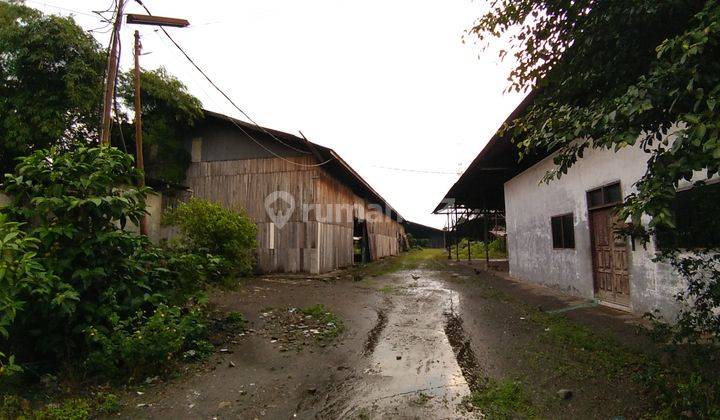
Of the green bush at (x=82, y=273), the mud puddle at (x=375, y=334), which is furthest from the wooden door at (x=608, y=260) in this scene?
the green bush at (x=82, y=273)

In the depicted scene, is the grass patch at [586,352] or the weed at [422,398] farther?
the grass patch at [586,352]

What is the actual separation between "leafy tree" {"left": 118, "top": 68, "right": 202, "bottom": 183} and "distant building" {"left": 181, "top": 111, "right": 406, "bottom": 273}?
1.29ft

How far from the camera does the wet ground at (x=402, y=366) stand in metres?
3.23

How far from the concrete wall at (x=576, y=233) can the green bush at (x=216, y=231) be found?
6.55 m

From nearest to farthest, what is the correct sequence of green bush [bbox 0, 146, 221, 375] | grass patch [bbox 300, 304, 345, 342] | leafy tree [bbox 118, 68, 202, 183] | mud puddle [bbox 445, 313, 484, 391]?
green bush [bbox 0, 146, 221, 375] < mud puddle [bbox 445, 313, 484, 391] < grass patch [bbox 300, 304, 345, 342] < leafy tree [bbox 118, 68, 202, 183]

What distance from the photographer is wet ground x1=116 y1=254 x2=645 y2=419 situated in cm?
323

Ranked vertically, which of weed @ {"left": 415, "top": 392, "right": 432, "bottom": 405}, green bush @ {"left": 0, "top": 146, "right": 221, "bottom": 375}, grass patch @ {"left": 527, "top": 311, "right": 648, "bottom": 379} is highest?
green bush @ {"left": 0, "top": 146, "right": 221, "bottom": 375}

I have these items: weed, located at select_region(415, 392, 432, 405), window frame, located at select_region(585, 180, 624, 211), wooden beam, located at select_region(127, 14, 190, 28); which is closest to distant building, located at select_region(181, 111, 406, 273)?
wooden beam, located at select_region(127, 14, 190, 28)

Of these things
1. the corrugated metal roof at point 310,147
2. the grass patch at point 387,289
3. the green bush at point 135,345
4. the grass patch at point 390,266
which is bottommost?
the grass patch at point 387,289

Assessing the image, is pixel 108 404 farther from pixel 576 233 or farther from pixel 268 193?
pixel 268 193

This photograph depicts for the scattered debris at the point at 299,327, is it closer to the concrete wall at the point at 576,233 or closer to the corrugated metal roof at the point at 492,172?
the corrugated metal roof at the point at 492,172

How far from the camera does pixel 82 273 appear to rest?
12.2 ft

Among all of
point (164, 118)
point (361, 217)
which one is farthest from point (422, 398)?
point (361, 217)

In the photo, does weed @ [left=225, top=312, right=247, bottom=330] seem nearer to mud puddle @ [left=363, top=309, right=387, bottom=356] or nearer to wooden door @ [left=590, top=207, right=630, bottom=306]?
mud puddle @ [left=363, top=309, right=387, bottom=356]
